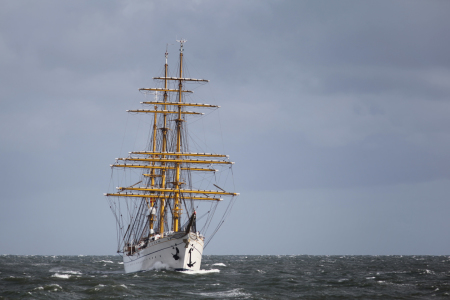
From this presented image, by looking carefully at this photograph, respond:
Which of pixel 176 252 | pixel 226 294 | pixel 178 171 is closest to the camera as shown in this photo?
pixel 226 294

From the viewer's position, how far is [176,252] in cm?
5853

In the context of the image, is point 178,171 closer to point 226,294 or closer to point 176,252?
point 176,252

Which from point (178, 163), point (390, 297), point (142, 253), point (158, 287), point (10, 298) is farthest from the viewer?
point (178, 163)

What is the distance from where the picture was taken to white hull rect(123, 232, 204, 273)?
5828 cm

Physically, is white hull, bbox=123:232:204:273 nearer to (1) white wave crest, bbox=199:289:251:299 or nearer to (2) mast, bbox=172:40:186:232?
(2) mast, bbox=172:40:186:232

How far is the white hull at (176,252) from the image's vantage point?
191 feet

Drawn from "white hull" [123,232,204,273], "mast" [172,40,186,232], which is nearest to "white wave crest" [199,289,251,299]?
"white hull" [123,232,204,273]

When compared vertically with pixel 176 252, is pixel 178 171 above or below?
above

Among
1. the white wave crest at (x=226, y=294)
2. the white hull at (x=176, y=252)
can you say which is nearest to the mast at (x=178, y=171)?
the white hull at (x=176, y=252)

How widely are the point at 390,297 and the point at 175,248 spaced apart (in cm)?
2639

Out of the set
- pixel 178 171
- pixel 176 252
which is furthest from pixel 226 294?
pixel 178 171

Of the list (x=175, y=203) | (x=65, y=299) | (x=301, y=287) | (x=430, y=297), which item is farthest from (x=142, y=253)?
(x=430, y=297)

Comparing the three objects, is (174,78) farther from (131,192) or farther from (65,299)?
(65,299)

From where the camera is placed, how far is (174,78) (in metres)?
74.7
